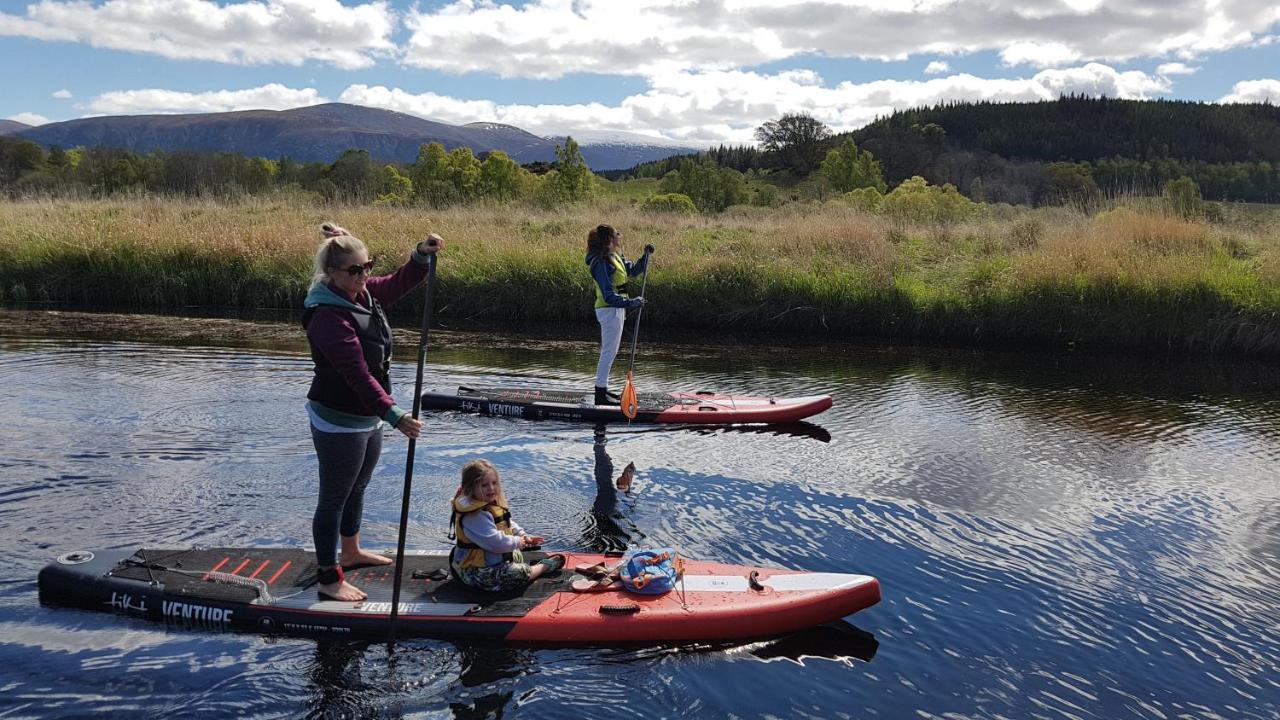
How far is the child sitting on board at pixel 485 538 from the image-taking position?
5762 mm

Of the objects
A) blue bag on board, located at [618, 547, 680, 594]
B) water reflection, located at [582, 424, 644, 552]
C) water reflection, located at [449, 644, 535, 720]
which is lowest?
water reflection, located at [449, 644, 535, 720]

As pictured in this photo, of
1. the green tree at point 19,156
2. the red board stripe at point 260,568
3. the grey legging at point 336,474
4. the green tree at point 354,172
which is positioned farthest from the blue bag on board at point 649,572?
the green tree at point 19,156

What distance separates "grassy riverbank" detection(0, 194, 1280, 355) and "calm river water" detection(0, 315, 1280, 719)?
137 inches

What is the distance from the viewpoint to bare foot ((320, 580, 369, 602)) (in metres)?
5.80

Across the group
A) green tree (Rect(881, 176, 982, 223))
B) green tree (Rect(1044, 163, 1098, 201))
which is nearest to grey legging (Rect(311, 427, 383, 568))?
green tree (Rect(881, 176, 982, 223))

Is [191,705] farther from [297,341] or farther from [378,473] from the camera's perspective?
[297,341]

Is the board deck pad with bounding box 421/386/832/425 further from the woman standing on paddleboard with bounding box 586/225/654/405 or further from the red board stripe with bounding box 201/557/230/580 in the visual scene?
the red board stripe with bounding box 201/557/230/580

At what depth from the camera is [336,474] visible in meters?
5.52

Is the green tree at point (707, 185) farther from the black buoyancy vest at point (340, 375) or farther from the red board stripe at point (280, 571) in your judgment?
the black buoyancy vest at point (340, 375)

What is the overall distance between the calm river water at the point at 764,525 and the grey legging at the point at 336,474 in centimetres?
66

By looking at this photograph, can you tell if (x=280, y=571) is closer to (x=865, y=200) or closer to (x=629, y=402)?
(x=629, y=402)

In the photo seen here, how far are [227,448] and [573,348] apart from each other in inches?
320

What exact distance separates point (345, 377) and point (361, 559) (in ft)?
5.71

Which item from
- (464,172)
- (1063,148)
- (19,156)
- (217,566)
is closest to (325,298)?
(217,566)
